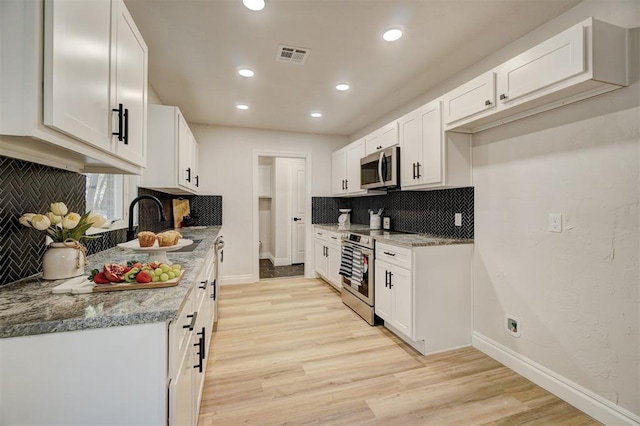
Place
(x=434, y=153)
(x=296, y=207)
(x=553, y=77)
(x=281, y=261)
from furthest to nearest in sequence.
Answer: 1. (x=296, y=207)
2. (x=281, y=261)
3. (x=434, y=153)
4. (x=553, y=77)

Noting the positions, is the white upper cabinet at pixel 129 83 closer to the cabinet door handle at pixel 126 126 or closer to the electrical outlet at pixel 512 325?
the cabinet door handle at pixel 126 126

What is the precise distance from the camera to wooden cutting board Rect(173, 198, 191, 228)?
12.9ft

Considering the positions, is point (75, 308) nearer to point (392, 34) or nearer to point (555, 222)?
point (392, 34)

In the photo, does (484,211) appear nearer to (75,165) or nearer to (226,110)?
(75,165)

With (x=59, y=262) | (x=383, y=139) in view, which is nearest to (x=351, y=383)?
(x=59, y=262)

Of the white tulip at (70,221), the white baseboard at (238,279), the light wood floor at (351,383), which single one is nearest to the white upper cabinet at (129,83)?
the white tulip at (70,221)

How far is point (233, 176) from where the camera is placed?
4.59 meters

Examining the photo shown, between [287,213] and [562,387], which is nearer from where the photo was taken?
[562,387]

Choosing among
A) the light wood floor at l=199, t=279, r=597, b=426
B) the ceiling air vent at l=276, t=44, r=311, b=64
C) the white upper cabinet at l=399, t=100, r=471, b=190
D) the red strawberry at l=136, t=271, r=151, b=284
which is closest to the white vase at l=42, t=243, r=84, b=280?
the red strawberry at l=136, t=271, r=151, b=284

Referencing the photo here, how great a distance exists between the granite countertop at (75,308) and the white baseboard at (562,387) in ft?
7.83

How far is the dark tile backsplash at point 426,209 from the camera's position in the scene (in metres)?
2.68

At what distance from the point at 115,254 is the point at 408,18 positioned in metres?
2.55

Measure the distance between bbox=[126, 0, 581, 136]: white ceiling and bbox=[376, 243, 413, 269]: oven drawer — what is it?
1678 mm

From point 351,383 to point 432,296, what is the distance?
3.27ft
